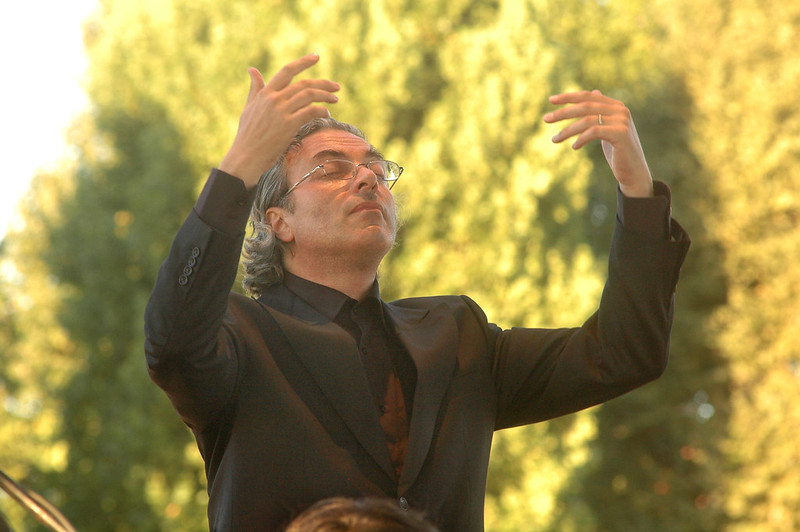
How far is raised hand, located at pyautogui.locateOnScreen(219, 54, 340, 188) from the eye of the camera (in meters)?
2.32

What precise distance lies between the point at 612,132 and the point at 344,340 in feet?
2.88

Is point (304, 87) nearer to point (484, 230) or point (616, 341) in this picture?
point (616, 341)

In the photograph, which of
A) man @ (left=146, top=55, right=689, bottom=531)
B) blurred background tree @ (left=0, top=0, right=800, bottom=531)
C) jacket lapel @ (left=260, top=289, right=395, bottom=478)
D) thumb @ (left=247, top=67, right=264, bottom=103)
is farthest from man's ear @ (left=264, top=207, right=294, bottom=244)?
blurred background tree @ (left=0, top=0, right=800, bottom=531)

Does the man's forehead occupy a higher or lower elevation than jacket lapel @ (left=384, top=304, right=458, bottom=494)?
higher

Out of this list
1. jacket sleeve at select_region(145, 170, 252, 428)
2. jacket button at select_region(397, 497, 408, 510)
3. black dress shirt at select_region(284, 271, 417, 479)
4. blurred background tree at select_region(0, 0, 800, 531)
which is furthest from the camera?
blurred background tree at select_region(0, 0, 800, 531)

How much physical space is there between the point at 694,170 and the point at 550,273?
6.88 metres

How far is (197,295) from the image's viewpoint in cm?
225

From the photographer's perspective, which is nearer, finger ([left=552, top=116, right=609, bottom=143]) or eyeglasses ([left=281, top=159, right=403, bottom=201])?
finger ([left=552, top=116, right=609, bottom=143])

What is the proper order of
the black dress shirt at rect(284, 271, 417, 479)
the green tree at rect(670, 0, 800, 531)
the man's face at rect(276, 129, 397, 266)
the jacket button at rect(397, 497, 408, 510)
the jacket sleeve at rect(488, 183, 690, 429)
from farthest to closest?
the green tree at rect(670, 0, 800, 531), the man's face at rect(276, 129, 397, 266), the jacket sleeve at rect(488, 183, 690, 429), the black dress shirt at rect(284, 271, 417, 479), the jacket button at rect(397, 497, 408, 510)

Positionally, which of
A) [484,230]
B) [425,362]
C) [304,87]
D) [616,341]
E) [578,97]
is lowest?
[425,362]

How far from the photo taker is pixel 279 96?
234 cm

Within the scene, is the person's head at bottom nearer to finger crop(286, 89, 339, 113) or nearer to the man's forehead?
finger crop(286, 89, 339, 113)

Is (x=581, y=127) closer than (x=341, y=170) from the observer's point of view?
Yes

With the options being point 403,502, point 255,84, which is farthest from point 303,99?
point 403,502
